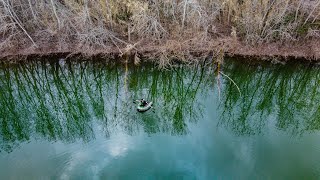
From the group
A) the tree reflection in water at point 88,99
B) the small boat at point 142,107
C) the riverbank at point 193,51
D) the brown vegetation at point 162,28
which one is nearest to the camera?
the tree reflection in water at point 88,99

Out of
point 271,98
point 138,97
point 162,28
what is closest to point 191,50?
point 162,28

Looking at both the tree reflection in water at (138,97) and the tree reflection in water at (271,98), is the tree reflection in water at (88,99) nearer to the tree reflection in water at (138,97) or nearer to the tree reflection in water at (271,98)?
the tree reflection in water at (138,97)

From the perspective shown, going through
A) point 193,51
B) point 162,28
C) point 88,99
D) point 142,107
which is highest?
point 162,28

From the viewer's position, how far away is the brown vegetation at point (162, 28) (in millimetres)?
15945

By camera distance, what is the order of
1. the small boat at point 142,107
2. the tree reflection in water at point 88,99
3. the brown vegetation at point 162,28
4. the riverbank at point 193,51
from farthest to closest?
the riverbank at point 193,51 < the brown vegetation at point 162,28 < the small boat at point 142,107 < the tree reflection in water at point 88,99

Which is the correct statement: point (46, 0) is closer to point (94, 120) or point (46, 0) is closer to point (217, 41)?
point (94, 120)

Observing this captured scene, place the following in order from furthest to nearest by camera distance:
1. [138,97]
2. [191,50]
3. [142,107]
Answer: [191,50]
[138,97]
[142,107]

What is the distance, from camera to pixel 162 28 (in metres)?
16.1

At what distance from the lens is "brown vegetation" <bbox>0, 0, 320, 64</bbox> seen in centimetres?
1595

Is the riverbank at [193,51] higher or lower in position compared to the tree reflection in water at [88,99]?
higher

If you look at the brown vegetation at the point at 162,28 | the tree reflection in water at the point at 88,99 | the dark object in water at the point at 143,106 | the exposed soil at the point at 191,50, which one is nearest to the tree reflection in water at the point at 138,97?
the tree reflection in water at the point at 88,99

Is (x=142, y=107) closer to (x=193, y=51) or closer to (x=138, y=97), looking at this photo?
(x=138, y=97)

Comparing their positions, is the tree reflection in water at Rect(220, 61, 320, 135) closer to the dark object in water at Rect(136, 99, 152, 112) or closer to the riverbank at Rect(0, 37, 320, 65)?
the riverbank at Rect(0, 37, 320, 65)

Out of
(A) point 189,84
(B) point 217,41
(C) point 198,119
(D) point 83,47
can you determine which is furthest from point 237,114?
(D) point 83,47
